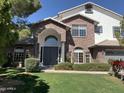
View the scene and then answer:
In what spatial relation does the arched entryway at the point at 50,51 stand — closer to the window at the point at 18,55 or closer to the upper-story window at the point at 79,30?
the window at the point at 18,55

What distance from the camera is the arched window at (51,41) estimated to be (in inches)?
1450

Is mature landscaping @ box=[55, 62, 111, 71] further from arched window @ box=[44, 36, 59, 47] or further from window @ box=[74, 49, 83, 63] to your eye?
window @ box=[74, 49, 83, 63]

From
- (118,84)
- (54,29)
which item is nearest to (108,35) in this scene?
(54,29)

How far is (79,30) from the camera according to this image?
39.0 m

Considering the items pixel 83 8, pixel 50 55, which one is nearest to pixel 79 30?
pixel 83 8

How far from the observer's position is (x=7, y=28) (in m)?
14.1

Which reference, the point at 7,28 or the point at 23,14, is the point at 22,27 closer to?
the point at 23,14

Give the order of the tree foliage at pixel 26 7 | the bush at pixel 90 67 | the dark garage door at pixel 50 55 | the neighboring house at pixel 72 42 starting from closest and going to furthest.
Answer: the bush at pixel 90 67 → the tree foliage at pixel 26 7 → the neighboring house at pixel 72 42 → the dark garage door at pixel 50 55

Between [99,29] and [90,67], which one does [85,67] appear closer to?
[90,67]

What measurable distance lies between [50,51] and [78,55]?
4457 mm

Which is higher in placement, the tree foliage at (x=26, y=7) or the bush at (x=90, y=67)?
the tree foliage at (x=26, y=7)

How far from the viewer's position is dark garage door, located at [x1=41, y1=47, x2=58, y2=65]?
122ft

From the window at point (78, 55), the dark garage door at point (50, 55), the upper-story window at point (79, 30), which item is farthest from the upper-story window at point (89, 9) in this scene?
the dark garage door at point (50, 55)

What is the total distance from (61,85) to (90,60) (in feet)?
69.3
